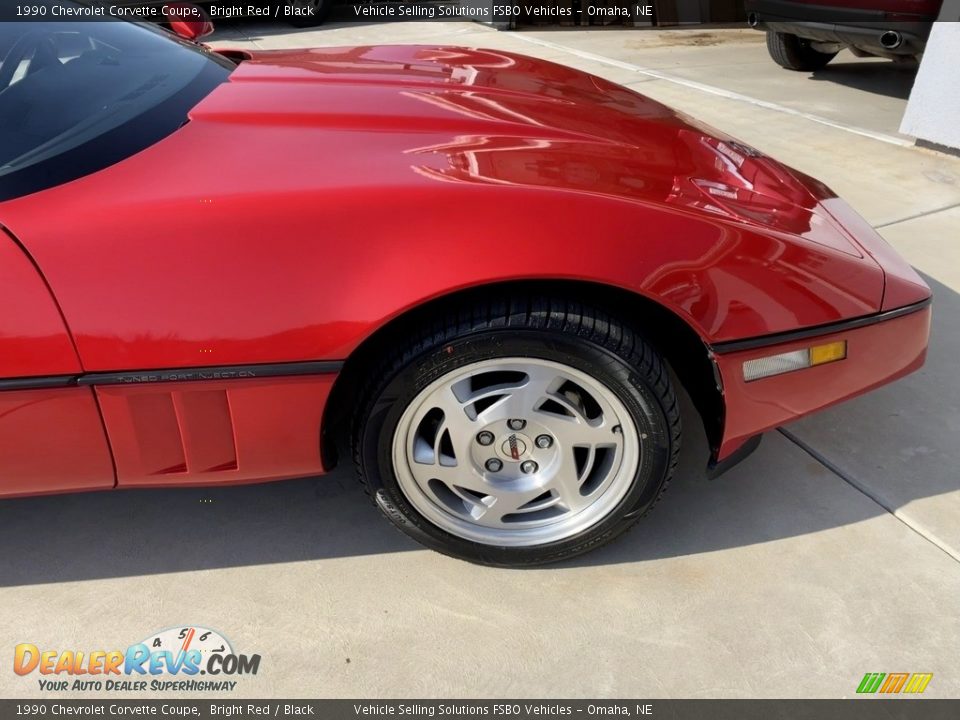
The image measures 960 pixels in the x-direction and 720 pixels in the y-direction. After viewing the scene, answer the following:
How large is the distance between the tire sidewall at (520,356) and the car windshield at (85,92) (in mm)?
791

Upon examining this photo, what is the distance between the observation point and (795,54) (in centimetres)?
674

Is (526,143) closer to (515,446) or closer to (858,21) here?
(515,446)

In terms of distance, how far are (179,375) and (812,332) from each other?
55.2 inches

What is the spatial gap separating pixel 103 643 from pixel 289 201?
3.57 ft

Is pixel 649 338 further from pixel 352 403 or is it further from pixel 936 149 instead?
pixel 936 149

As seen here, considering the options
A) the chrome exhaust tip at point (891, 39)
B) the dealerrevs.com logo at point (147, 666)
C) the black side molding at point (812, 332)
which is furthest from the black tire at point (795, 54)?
the dealerrevs.com logo at point (147, 666)

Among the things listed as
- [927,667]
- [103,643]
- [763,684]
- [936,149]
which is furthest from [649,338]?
[936,149]

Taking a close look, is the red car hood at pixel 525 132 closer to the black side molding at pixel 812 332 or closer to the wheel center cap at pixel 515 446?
the black side molding at pixel 812 332

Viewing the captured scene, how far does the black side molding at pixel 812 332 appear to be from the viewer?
1739 millimetres

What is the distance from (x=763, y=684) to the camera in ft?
5.44

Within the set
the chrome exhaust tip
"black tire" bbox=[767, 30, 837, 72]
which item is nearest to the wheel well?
the chrome exhaust tip

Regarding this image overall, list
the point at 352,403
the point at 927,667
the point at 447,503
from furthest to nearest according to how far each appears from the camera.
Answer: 1. the point at 447,503
2. the point at 352,403
3. the point at 927,667

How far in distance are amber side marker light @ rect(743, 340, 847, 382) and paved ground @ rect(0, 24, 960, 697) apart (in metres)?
0.49
